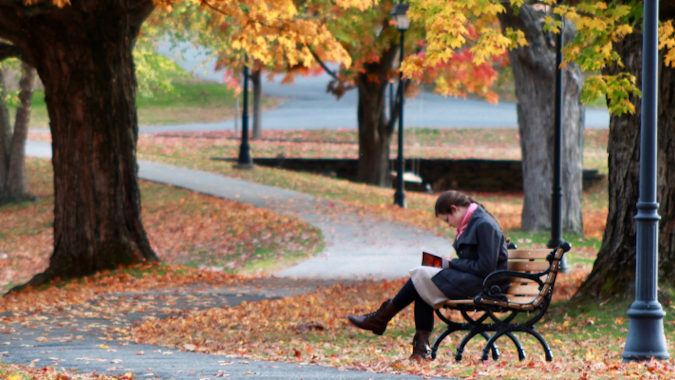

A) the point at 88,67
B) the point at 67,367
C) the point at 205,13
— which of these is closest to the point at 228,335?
the point at 67,367

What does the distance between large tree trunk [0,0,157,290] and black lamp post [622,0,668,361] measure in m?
7.43

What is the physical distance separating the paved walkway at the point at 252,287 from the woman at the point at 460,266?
857 millimetres

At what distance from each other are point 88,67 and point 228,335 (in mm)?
5123

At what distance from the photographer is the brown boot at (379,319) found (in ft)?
20.6

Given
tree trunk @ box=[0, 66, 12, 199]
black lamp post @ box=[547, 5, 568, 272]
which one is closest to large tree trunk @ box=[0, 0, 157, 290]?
black lamp post @ box=[547, 5, 568, 272]

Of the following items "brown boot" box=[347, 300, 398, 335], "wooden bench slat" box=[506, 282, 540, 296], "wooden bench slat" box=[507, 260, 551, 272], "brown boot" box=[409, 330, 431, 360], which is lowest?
"brown boot" box=[409, 330, 431, 360]

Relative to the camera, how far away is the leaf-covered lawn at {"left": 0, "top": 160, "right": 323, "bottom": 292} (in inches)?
578

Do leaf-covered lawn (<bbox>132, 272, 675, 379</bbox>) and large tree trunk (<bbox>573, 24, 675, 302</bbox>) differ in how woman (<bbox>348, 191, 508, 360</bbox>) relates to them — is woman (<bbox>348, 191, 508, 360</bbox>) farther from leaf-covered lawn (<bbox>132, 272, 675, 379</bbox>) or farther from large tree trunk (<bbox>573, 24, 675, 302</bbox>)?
large tree trunk (<bbox>573, 24, 675, 302</bbox>)

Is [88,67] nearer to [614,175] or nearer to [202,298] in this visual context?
[202,298]

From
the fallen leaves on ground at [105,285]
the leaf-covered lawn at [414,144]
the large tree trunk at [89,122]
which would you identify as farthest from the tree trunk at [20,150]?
the fallen leaves on ground at [105,285]

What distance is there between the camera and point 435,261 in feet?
20.2

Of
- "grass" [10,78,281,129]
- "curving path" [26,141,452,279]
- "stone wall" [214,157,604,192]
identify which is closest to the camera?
"curving path" [26,141,452,279]

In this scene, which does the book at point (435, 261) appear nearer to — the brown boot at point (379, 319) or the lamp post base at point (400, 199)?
the brown boot at point (379, 319)

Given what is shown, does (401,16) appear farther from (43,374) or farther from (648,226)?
(43,374)
